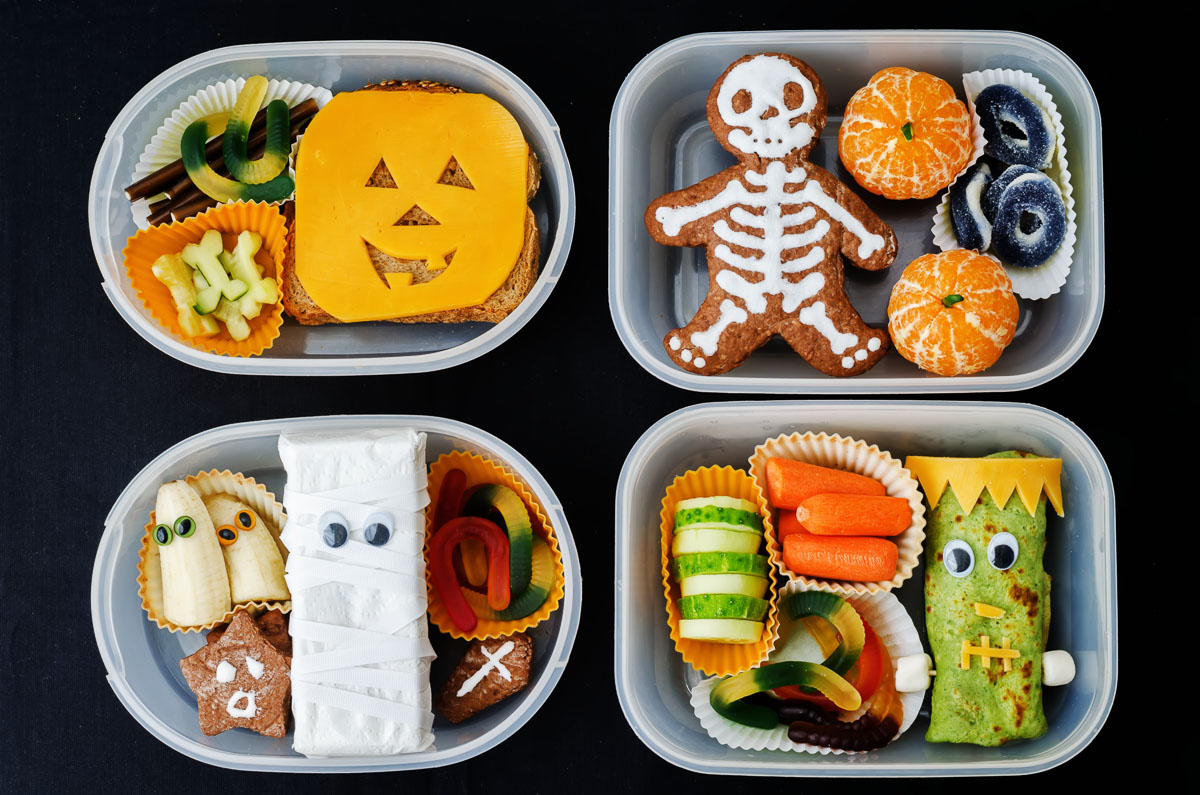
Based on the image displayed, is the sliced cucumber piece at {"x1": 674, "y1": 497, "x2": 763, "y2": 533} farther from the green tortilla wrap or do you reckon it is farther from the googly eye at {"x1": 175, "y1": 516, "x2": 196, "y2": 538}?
the googly eye at {"x1": 175, "y1": 516, "x2": 196, "y2": 538}

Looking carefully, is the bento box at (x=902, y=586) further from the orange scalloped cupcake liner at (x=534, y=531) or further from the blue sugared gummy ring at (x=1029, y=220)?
the blue sugared gummy ring at (x=1029, y=220)

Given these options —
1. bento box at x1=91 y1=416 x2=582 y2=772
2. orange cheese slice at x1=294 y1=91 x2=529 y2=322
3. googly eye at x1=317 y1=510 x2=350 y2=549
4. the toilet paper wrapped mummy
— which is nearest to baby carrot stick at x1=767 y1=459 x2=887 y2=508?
the toilet paper wrapped mummy

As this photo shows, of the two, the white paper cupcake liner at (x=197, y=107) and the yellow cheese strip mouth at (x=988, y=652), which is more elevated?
the white paper cupcake liner at (x=197, y=107)

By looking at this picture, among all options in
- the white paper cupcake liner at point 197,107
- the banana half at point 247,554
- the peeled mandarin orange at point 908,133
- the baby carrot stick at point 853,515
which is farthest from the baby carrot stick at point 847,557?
the white paper cupcake liner at point 197,107

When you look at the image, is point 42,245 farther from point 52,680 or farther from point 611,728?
point 611,728

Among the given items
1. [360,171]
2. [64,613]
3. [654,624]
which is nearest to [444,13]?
[360,171]
